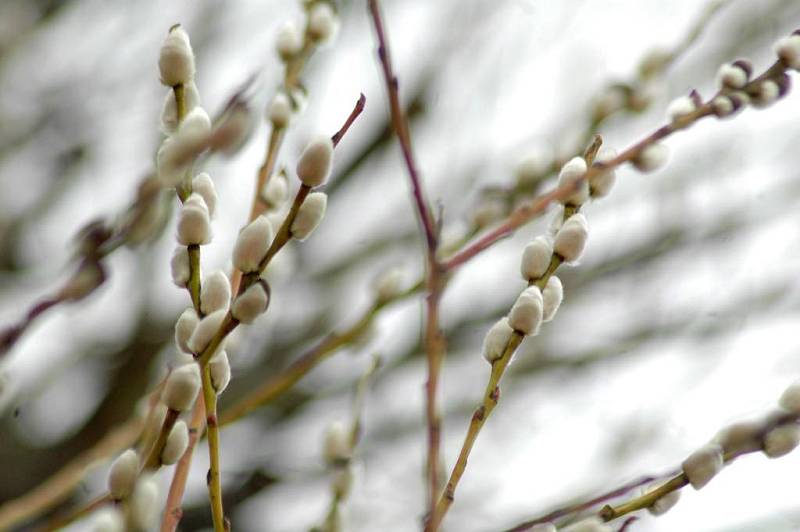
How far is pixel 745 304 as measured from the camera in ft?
4.66

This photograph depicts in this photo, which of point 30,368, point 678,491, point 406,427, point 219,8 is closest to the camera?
point 678,491

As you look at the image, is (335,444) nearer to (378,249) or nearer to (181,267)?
(181,267)

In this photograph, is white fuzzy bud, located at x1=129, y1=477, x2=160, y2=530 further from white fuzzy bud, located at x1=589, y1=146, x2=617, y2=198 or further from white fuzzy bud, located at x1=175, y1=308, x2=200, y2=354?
white fuzzy bud, located at x1=589, y1=146, x2=617, y2=198

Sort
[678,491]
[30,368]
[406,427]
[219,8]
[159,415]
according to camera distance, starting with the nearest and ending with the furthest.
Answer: [678,491] < [159,415] < [30,368] < [219,8] < [406,427]

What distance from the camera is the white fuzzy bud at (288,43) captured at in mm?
558

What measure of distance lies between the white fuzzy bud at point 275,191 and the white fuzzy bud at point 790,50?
0.85ft

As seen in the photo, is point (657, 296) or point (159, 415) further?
point (657, 296)

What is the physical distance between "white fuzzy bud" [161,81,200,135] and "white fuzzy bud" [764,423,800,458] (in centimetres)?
28

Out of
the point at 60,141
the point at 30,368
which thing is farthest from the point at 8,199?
the point at 30,368

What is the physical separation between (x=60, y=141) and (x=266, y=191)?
1012 millimetres

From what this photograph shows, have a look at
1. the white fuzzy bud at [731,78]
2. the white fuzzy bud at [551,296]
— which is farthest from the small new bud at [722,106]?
the white fuzzy bud at [551,296]

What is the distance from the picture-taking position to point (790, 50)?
0.44 metres

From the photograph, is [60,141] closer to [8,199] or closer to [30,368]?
[8,199]

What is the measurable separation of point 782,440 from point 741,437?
0.06ft
